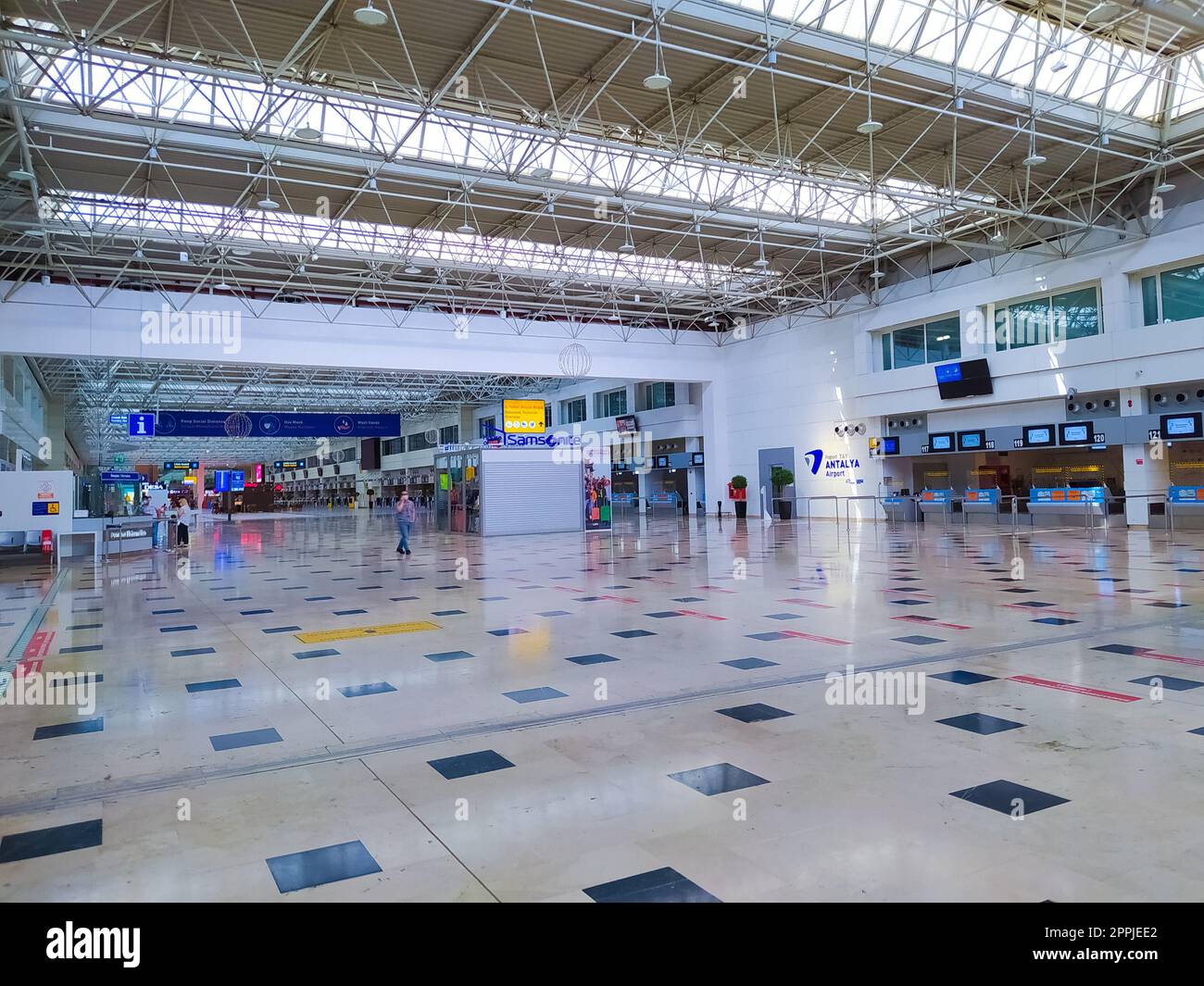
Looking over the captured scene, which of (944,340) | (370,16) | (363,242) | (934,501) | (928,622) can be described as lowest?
(928,622)

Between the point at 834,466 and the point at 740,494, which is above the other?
the point at 834,466

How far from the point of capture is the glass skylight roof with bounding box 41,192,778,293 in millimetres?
22250

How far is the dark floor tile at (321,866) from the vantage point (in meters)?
2.79

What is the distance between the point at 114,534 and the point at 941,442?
2725 centimetres

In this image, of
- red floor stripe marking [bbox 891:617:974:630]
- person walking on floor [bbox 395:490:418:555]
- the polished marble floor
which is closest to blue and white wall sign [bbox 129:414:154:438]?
person walking on floor [bbox 395:490:418:555]

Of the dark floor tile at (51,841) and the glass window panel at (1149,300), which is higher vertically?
the glass window panel at (1149,300)

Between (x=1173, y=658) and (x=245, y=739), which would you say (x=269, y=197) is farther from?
(x=1173, y=658)

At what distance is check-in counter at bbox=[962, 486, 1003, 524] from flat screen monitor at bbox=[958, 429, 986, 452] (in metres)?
1.48

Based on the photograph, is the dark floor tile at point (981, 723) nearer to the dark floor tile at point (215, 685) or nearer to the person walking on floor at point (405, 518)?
the dark floor tile at point (215, 685)

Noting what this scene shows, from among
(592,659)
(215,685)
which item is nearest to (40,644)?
(215,685)

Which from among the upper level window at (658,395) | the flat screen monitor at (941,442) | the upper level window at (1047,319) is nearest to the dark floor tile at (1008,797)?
the upper level window at (1047,319)

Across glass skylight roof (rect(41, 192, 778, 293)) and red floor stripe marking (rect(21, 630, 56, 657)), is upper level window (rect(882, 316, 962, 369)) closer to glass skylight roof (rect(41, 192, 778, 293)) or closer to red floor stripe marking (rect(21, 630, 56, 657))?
glass skylight roof (rect(41, 192, 778, 293))

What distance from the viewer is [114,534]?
79.2 feet

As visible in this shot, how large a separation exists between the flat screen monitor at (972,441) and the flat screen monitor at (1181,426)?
5883mm
